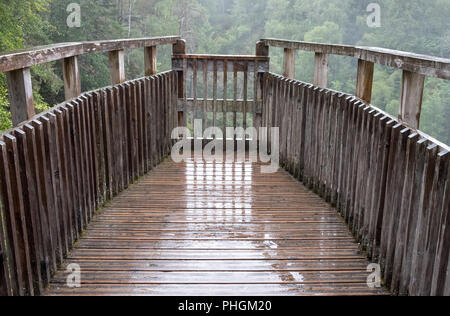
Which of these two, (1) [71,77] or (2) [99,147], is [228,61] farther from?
(1) [71,77]

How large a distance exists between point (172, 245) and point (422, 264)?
74.3 inches

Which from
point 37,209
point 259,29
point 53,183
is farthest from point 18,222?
point 259,29

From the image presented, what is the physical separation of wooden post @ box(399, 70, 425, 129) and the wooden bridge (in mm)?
13

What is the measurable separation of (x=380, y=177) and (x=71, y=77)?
2620 mm

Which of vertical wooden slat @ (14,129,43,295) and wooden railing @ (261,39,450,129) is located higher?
wooden railing @ (261,39,450,129)

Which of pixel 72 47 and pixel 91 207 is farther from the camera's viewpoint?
pixel 91 207

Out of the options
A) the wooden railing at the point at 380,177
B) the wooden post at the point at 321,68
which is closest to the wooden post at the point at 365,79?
the wooden railing at the point at 380,177

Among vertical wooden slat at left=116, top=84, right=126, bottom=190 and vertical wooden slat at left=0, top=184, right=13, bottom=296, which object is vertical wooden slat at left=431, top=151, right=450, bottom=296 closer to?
vertical wooden slat at left=0, top=184, right=13, bottom=296

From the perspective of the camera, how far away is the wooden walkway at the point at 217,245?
3.06m

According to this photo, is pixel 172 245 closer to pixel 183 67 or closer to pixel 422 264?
pixel 422 264

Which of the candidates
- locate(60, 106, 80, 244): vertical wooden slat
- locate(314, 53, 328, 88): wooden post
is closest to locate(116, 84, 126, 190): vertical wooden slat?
locate(60, 106, 80, 244): vertical wooden slat

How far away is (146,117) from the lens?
5598 mm

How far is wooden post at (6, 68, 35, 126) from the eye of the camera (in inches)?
112
